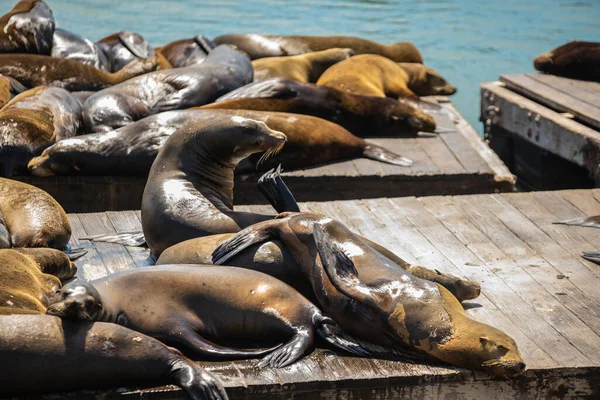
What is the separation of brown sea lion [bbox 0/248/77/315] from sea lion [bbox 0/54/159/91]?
12.8 ft

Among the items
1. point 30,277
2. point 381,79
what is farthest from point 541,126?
point 30,277

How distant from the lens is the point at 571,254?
16.8 ft

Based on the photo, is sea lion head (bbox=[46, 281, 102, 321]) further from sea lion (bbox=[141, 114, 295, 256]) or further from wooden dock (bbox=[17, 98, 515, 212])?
wooden dock (bbox=[17, 98, 515, 212])

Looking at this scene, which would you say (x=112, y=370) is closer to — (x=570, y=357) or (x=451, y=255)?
(x=570, y=357)

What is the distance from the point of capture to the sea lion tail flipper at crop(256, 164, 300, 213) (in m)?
4.70

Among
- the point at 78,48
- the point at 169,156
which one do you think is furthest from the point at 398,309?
the point at 78,48

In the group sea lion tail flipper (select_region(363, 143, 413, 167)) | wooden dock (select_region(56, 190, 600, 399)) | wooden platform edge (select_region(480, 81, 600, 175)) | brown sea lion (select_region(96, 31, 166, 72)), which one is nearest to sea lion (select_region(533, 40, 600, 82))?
wooden platform edge (select_region(480, 81, 600, 175))

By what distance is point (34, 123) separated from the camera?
22.2 feet

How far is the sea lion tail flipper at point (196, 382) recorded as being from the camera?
345cm

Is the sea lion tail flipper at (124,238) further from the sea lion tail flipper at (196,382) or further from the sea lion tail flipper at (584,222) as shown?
the sea lion tail flipper at (584,222)

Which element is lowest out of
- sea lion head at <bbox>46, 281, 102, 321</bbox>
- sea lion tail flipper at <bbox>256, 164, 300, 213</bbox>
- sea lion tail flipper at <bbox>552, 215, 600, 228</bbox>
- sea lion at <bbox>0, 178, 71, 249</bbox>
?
sea lion tail flipper at <bbox>552, 215, 600, 228</bbox>

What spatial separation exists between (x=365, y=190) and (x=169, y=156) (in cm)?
220

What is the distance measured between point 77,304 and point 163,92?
4.52 meters

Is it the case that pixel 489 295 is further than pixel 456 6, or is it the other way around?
pixel 456 6
